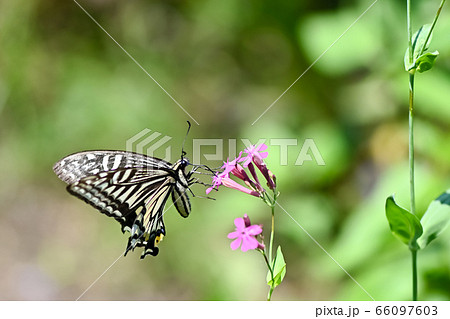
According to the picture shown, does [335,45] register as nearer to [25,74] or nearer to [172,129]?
[172,129]

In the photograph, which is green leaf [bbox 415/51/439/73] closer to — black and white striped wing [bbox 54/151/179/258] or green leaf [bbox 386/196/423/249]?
green leaf [bbox 386/196/423/249]

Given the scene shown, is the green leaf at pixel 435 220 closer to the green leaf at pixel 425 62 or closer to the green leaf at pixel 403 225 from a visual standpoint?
the green leaf at pixel 403 225

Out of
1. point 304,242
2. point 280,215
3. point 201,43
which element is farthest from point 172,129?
point 304,242

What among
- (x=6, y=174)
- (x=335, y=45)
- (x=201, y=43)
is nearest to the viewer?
(x=335, y=45)

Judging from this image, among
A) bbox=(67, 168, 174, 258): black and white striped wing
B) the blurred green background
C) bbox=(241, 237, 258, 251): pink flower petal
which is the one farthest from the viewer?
the blurred green background

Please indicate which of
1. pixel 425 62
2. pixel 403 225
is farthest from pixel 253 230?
pixel 425 62

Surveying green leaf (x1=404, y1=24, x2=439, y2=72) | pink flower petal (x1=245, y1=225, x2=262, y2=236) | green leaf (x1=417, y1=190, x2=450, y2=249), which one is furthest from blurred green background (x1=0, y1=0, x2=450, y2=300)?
pink flower petal (x1=245, y1=225, x2=262, y2=236)
